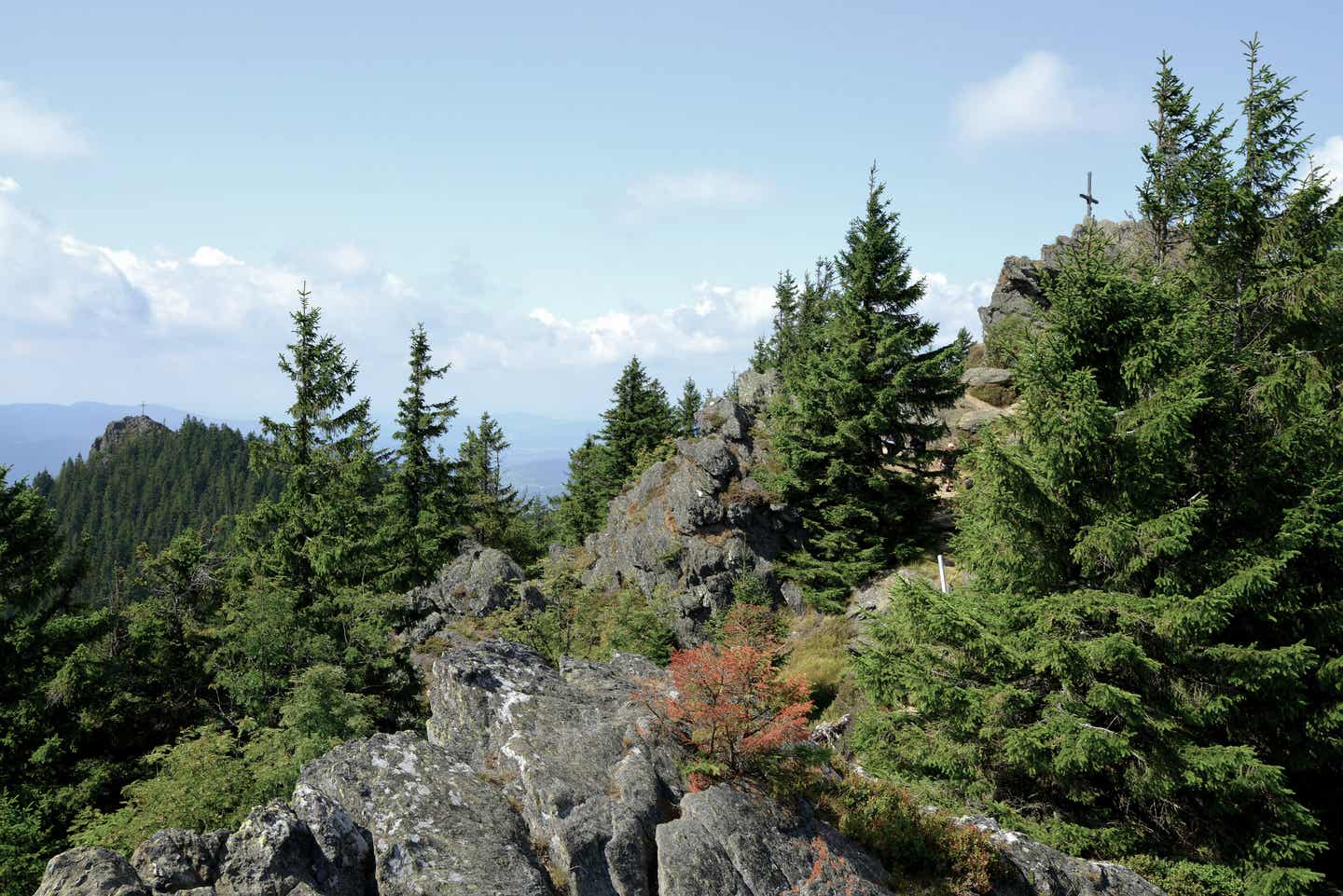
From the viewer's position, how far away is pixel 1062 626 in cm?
1265

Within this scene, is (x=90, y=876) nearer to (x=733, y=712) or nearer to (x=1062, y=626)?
(x=733, y=712)

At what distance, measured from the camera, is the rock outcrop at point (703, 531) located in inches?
1078

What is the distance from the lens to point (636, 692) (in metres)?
11.0

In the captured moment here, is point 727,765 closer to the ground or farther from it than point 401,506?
closer to the ground

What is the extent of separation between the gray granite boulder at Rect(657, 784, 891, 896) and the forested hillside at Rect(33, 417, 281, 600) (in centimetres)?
17449

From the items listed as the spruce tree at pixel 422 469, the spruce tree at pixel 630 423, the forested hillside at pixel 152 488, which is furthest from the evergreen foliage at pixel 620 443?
the forested hillside at pixel 152 488

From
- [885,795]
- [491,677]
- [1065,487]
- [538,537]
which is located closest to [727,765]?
[885,795]

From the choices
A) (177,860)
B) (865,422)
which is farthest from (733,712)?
(865,422)

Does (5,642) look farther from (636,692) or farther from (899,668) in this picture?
(899,668)

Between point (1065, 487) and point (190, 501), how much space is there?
666 ft

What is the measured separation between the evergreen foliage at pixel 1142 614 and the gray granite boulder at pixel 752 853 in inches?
191

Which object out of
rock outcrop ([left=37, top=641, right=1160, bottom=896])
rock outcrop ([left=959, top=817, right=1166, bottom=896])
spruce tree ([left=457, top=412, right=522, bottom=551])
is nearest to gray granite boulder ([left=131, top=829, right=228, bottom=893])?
rock outcrop ([left=37, top=641, right=1160, bottom=896])

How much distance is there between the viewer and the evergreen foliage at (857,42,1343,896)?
11.6 m

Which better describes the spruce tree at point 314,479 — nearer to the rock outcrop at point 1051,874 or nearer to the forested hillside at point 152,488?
the rock outcrop at point 1051,874
